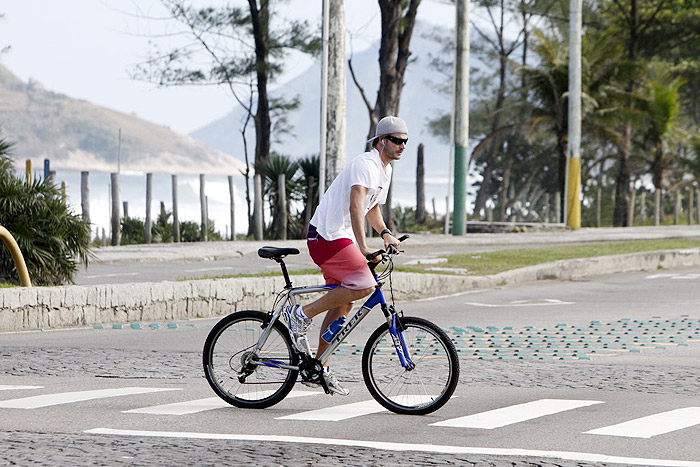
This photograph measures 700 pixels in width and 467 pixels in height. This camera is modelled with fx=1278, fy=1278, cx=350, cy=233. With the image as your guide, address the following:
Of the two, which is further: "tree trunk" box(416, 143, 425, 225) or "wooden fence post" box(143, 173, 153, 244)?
"tree trunk" box(416, 143, 425, 225)

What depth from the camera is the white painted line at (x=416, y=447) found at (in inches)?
253

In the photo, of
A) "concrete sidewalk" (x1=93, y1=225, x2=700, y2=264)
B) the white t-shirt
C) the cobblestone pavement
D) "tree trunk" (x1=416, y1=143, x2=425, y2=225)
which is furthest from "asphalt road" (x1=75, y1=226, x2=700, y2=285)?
the cobblestone pavement

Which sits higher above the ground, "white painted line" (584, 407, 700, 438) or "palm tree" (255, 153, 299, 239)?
"palm tree" (255, 153, 299, 239)

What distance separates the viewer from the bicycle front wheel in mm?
7883

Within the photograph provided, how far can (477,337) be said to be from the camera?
12172mm

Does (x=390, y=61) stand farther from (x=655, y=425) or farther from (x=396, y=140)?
(x=655, y=425)

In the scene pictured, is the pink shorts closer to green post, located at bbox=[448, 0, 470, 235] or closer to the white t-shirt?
the white t-shirt

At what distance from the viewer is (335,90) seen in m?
21.1

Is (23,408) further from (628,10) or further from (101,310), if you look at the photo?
(628,10)

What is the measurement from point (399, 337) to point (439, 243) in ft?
65.7

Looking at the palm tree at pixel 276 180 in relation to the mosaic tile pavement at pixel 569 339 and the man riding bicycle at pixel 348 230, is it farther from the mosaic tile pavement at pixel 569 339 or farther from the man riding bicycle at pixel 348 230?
the man riding bicycle at pixel 348 230

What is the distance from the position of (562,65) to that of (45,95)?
474 ft

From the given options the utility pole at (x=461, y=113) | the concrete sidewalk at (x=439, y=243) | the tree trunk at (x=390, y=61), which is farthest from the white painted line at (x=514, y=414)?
the tree trunk at (x=390, y=61)

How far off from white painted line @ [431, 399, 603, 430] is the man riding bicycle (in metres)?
0.93
